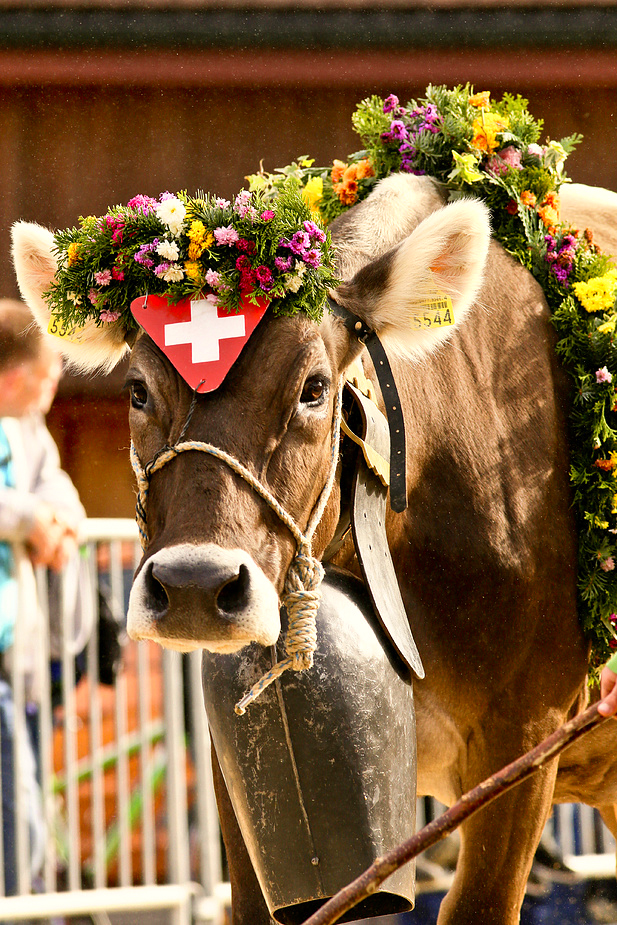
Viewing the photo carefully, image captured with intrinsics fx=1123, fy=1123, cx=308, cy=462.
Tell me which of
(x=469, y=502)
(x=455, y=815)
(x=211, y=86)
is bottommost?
(x=455, y=815)

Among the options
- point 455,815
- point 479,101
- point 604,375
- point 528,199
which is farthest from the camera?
point 479,101

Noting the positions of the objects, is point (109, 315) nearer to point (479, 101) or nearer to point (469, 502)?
point (469, 502)

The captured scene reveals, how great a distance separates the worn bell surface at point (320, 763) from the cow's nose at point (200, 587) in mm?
350

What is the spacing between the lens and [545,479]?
305 centimetres

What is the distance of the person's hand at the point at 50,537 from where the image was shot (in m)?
4.28

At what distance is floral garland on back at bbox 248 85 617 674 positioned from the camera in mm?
3049

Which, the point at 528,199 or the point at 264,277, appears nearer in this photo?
the point at 264,277

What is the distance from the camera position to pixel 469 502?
A: 9.61 feet

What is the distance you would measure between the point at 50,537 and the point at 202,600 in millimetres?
2408

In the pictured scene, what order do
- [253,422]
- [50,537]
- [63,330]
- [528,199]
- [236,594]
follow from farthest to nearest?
[50,537], [528,199], [63,330], [253,422], [236,594]

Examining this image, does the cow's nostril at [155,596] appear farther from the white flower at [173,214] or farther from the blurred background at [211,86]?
the blurred background at [211,86]

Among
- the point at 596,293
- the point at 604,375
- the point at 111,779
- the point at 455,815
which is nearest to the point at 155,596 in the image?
the point at 455,815

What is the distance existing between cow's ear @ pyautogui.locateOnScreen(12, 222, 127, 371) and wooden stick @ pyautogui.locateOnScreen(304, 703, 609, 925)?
4.57 ft

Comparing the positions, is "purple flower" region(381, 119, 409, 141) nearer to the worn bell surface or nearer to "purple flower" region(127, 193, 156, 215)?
"purple flower" region(127, 193, 156, 215)
